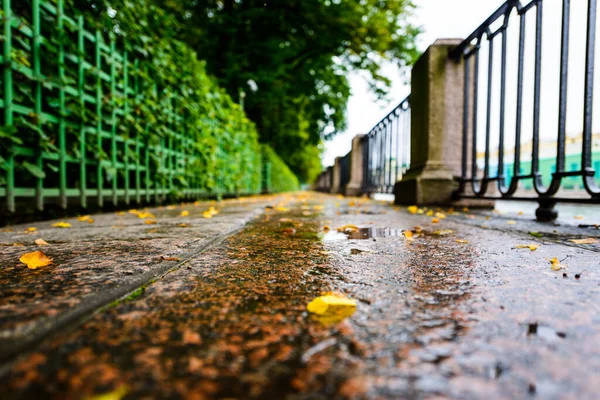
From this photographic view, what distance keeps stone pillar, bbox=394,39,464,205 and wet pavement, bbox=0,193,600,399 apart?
10.5ft

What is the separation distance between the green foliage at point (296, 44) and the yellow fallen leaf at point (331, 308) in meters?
8.19

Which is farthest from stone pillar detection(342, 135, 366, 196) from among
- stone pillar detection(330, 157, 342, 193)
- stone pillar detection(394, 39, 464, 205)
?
stone pillar detection(394, 39, 464, 205)

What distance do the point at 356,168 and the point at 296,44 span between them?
427cm

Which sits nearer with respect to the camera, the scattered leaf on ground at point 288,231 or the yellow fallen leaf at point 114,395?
A: the yellow fallen leaf at point 114,395

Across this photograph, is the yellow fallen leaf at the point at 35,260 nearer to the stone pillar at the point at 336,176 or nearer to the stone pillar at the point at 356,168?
the stone pillar at the point at 356,168

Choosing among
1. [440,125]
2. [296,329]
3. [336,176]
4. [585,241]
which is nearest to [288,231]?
[296,329]

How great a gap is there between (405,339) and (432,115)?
4.14 metres

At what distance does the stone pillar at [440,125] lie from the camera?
4176mm

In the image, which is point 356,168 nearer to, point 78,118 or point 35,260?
point 78,118

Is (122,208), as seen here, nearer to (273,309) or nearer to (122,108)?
(122,108)

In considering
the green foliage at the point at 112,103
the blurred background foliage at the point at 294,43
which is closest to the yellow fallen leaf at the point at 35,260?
the green foliage at the point at 112,103

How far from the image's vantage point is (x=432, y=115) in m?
4.20

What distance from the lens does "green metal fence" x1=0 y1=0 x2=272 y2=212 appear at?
2.24 meters

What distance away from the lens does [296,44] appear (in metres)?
10.2
